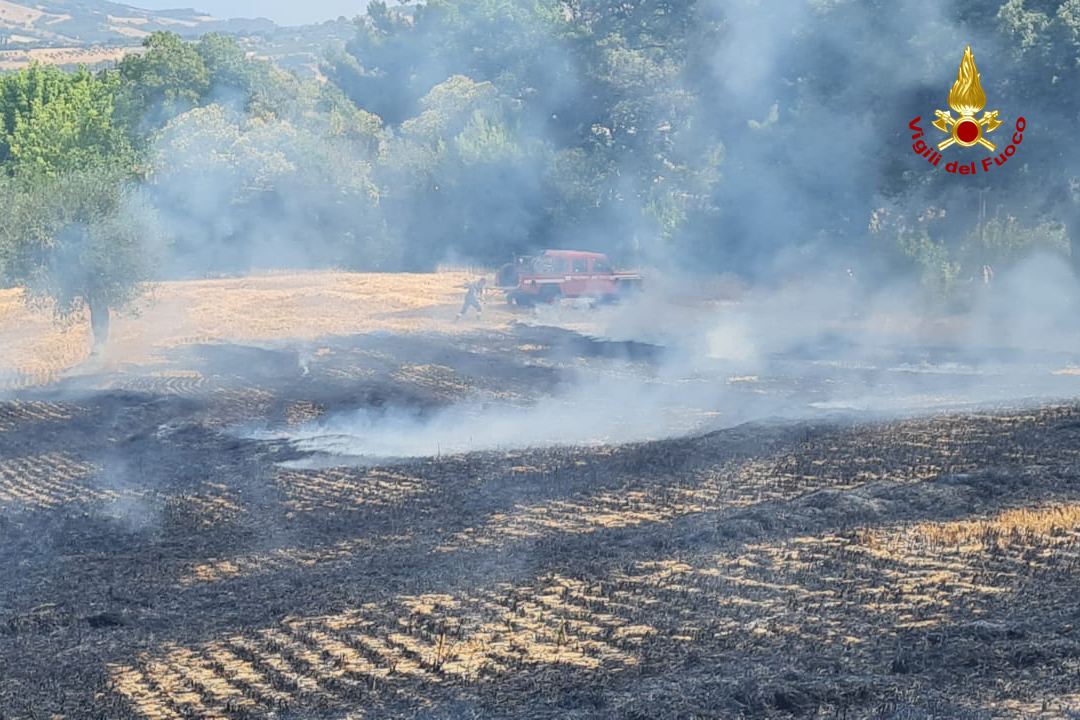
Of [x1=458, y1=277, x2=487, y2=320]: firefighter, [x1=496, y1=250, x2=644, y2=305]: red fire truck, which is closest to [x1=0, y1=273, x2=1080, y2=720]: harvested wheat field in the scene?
[x1=458, y1=277, x2=487, y2=320]: firefighter

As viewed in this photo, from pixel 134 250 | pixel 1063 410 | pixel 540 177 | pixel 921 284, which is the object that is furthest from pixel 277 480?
pixel 540 177

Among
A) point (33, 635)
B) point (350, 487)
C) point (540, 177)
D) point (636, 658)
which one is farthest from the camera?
point (540, 177)

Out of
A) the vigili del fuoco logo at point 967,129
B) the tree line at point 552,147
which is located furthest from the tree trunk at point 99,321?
the vigili del fuoco logo at point 967,129

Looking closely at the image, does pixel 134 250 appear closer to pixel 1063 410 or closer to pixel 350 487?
pixel 350 487

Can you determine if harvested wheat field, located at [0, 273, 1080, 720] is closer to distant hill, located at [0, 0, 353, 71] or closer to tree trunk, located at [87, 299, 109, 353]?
tree trunk, located at [87, 299, 109, 353]

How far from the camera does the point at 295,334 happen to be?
3625 centimetres

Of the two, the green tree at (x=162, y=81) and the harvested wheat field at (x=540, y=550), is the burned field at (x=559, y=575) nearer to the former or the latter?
the harvested wheat field at (x=540, y=550)

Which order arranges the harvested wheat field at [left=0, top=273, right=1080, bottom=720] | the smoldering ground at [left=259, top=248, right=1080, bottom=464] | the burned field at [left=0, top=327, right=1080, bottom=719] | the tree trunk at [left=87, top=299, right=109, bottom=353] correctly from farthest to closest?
the tree trunk at [left=87, top=299, right=109, bottom=353], the smoldering ground at [left=259, top=248, right=1080, bottom=464], the harvested wheat field at [left=0, top=273, right=1080, bottom=720], the burned field at [left=0, top=327, right=1080, bottom=719]

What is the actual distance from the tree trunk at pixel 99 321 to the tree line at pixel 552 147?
8 cm

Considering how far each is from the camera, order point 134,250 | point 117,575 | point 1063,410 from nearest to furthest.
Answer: point 117,575
point 1063,410
point 134,250

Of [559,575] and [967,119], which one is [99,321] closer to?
[967,119]

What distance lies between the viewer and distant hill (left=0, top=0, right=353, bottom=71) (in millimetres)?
136000

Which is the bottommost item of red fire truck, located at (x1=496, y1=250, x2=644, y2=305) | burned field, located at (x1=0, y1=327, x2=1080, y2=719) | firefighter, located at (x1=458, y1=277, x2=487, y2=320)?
burned field, located at (x1=0, y1=327, x2=1080, y2=719)

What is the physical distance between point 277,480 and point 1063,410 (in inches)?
444
